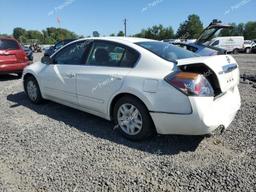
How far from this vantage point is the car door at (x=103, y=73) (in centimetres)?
391

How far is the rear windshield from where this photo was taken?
8.87m

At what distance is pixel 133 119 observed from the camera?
151 inches

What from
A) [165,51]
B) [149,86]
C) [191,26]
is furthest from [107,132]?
[191,26]

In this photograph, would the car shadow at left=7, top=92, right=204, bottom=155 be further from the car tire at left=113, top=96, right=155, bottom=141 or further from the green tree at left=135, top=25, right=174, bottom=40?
the green tree at left=135, top=25, right=174, bottom=40

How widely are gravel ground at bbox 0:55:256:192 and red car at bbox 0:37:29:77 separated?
4654 mm

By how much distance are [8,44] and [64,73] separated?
533cm

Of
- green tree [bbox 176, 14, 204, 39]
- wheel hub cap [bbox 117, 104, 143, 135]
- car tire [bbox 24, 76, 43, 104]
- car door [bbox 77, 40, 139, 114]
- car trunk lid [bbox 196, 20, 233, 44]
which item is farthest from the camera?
green tree [bbox 176, 14, 204, 39]

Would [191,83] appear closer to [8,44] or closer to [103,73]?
[103,73]

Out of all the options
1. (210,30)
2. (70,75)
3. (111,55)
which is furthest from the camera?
(210,30)

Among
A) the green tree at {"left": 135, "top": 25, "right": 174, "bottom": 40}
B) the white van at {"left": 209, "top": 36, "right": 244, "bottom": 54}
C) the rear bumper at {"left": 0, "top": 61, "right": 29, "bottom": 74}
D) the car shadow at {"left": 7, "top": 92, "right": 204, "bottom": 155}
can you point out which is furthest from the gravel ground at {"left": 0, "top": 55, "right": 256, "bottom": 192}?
the green tree at {"left": 135, "top": 25, "right": 174, "bottom": 40}

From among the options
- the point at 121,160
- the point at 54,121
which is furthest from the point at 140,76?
the point at 54,121

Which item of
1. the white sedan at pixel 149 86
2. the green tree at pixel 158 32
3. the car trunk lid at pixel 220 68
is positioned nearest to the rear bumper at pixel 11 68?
the white sedan at pixel 149 86

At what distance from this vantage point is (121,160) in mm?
3373

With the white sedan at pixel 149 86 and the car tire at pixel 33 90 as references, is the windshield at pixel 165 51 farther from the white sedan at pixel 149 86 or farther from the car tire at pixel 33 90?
the car tire at pixel 33 90
